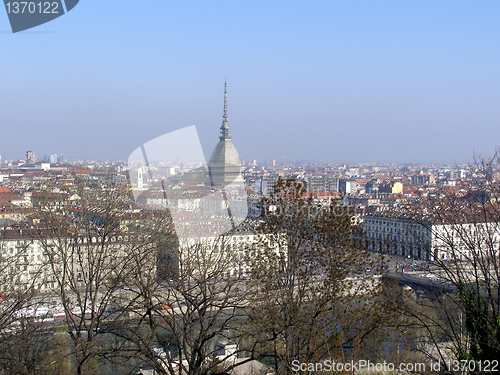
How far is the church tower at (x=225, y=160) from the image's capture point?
34781 mm

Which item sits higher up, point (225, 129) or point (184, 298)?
point (225, 129)

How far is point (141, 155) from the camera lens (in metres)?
4.79

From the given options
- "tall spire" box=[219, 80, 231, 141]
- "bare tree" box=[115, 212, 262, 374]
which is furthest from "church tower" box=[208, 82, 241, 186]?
"bare tree" box=[115, 212, 262, 374]

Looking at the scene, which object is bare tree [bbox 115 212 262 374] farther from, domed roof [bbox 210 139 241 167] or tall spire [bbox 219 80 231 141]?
tall spire [bbox 219 80 231 141]

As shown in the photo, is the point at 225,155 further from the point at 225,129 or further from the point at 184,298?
the point at 184,298

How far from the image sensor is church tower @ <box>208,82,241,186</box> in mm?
34781

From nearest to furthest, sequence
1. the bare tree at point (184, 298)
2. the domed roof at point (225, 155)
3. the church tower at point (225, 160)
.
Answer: the bare tree at point (184, 298) → the church tower at point (225, 160) → the domed roof at point (225, 155)

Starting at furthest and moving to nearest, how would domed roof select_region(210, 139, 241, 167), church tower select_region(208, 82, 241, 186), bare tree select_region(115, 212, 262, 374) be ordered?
domed roof select_region(210, 139, 241, 167) → church tower select_region(208, 82, 241, 186) → bare tree select_region(115, 212, 262, 374)

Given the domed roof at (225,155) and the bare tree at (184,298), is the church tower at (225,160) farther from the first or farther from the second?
the bare tree at (184,298)

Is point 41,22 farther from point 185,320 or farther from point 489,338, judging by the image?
point 489,338

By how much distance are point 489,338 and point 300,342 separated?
1.12m

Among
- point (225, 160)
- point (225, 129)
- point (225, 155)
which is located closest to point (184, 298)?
point (225, 160)

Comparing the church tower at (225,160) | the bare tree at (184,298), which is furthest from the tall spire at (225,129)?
the bare tree at (184,298)

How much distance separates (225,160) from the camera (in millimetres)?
36656
